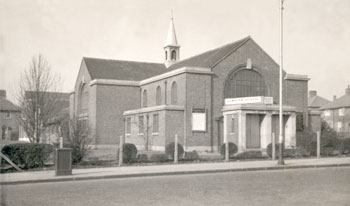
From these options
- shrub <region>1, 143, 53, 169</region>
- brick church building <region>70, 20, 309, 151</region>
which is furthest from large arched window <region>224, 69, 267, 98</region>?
shrub <region>1, 143, 53, 169</region>

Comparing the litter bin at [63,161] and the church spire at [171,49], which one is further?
the church spire at [171,49]

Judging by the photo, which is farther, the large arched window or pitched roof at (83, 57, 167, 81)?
pitched roof at (83, 57, 167, 81)

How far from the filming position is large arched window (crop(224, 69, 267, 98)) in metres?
40.7

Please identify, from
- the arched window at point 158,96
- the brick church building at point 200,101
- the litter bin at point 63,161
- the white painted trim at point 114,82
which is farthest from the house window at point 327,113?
the litter bin at point 63,161

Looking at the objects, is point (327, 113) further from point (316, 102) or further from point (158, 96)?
point (158, 96)

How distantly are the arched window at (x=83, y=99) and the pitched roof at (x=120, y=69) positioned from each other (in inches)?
119

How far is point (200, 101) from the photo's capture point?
38.6 metres

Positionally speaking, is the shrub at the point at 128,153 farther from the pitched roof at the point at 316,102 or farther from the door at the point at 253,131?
the pitched roof at the point at 316,102

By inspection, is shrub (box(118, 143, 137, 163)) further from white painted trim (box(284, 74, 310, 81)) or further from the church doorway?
white painted trim (box(284, 74, 310, 81))

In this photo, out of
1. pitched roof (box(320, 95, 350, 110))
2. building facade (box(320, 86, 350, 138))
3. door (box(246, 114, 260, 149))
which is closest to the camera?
door (box(246, 114, 260, 149))

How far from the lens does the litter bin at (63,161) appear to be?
16984 mm

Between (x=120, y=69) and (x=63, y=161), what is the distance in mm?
34700

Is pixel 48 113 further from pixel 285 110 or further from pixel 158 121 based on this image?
pixel 285 110

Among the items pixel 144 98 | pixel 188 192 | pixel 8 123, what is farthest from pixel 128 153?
pixel 8 123
